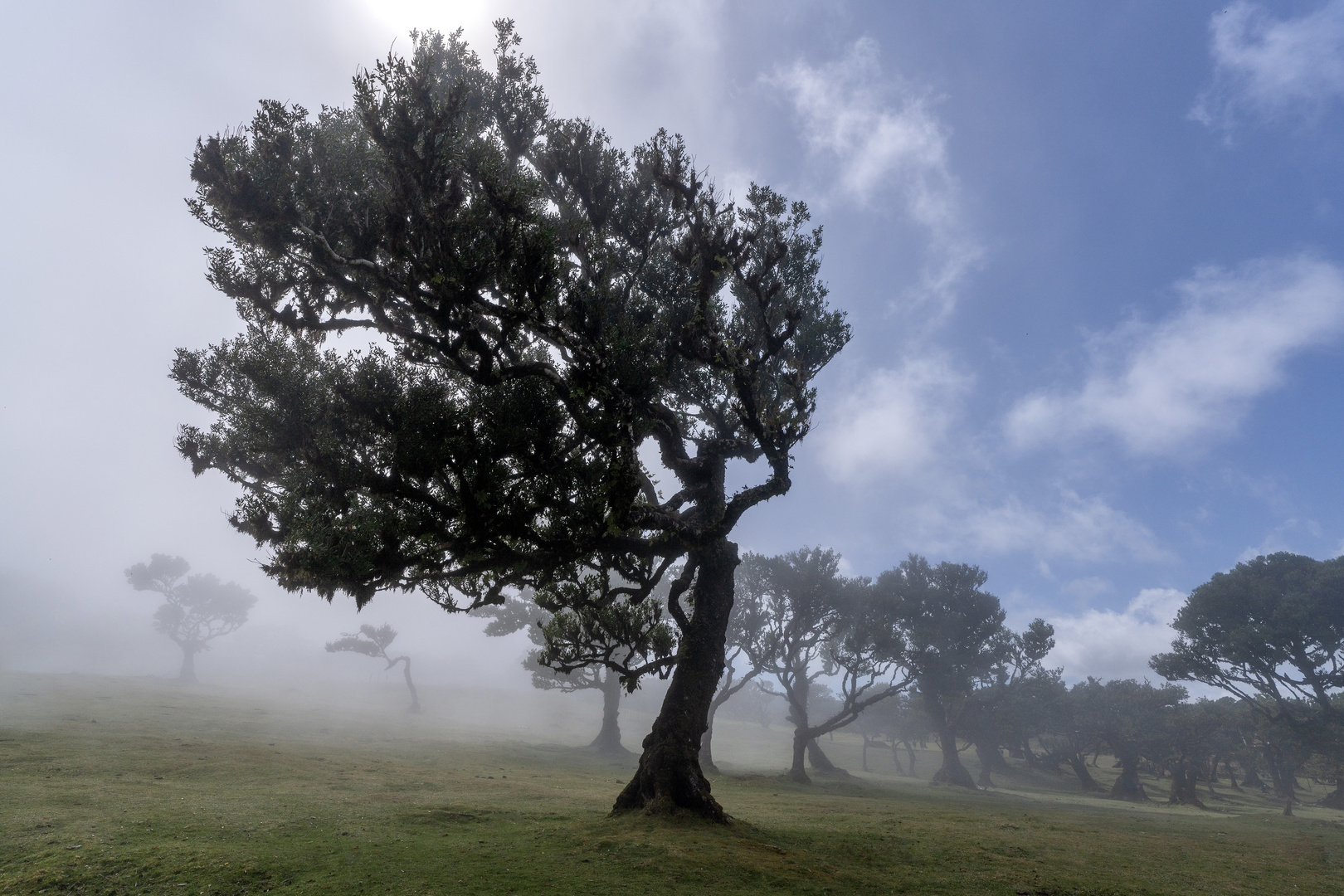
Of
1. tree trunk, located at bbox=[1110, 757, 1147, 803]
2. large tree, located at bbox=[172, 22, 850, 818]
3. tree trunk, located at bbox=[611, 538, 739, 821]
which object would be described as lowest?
tree trunk, located at bbox=[1110, 757, 1147, 803]

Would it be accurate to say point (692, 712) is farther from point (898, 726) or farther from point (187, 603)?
point (187, 603)

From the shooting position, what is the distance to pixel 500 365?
14867 mm

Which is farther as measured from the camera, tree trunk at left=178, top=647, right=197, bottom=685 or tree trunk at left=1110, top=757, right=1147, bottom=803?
tree trunk at left=178, top=647, right=197, bottom=685

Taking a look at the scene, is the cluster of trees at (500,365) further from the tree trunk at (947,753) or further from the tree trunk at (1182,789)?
the tree trunk at (1182,789)

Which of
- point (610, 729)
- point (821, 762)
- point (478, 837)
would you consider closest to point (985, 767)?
point (821, 762)

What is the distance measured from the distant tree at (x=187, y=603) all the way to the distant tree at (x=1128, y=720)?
144m

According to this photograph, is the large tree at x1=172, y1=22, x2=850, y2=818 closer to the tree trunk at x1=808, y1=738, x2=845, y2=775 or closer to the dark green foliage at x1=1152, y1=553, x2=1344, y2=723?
the tree trunk at x1=808, y1=738, x2=845, y2=775

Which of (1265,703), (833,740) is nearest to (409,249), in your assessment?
(1265,703)

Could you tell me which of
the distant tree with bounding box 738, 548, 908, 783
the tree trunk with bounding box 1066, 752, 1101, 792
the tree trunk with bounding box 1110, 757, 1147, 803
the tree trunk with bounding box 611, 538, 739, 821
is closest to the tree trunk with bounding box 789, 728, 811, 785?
the distant tree with bounding box 738, 548, 908, 783

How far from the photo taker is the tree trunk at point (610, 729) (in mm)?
52625

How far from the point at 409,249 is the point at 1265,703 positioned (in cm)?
8553

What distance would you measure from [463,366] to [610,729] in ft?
159

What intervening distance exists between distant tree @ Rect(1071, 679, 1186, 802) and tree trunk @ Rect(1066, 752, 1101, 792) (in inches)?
140

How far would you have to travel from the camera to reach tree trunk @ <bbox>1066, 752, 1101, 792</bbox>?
227ft
